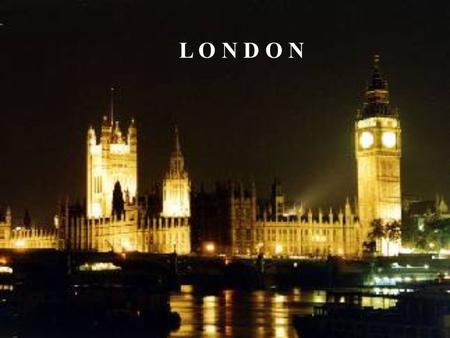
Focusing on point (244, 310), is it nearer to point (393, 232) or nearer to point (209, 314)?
point (209, 314)

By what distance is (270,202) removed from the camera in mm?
78062

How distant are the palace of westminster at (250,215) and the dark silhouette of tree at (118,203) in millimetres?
88

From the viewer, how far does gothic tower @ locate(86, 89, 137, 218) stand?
8562 centimetres

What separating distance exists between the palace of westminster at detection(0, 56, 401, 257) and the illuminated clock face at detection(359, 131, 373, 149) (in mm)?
64

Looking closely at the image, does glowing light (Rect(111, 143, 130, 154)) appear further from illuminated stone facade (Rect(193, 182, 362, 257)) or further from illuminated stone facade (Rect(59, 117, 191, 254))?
illuminated stone facade (Rect(193, 182, 362, 257))

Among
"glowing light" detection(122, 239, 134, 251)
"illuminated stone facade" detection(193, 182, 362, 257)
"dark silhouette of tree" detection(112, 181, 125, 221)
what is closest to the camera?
"illuminated stone facade" detection(193, 182, 362, 257)

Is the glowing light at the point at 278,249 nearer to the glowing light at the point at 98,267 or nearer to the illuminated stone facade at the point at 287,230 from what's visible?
the illuminated stone facade at the point at 287,230

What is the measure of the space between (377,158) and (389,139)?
5.32 ft

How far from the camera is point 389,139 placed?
255 feet

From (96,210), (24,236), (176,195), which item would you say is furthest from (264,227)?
(24,236)

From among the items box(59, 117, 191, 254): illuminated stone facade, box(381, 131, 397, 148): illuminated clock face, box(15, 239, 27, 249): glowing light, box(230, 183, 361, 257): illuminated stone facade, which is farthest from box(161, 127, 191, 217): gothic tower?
box(15, 239, 27, 249): glowing light

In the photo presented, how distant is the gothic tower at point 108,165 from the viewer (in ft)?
281

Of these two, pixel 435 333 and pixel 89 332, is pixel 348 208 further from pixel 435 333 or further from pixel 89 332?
pixel 435 333

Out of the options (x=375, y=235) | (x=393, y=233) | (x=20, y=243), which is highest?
(x=20, y=243)
